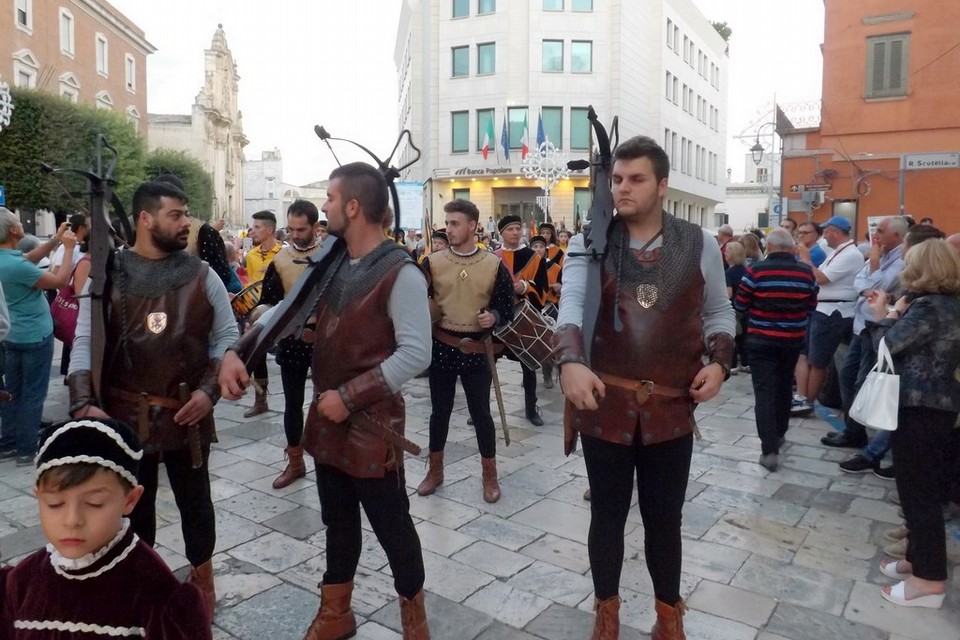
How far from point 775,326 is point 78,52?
1700 inches

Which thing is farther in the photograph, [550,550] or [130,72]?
[130,72]

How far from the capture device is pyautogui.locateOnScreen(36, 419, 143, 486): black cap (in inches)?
65.1

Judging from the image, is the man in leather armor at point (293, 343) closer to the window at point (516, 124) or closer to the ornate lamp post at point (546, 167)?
the ornate lamp post at point (546, 167)

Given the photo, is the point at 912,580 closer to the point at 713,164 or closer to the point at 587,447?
the point at 587,447

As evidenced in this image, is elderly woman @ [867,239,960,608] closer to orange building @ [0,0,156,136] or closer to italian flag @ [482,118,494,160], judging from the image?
italian flag @ [482,118,494,160]

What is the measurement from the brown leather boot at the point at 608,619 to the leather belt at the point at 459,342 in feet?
7.60

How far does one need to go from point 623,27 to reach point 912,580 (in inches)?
1360

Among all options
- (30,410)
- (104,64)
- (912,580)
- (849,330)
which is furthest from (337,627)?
(104,64)

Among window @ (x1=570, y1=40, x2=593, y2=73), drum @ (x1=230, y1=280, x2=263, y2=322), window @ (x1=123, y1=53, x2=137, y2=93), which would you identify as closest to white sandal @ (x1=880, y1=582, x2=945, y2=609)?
drum @ (x1=230, y1=280, x2=263, y2=322)

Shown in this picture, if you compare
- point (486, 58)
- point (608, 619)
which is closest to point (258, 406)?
point (608, 619)

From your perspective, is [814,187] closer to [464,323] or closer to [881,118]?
[881,118]

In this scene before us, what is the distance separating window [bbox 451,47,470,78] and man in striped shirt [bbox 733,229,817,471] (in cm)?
3021

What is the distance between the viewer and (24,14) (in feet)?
109

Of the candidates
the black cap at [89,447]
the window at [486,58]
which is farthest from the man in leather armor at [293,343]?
the window at [486,58]
